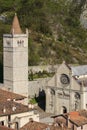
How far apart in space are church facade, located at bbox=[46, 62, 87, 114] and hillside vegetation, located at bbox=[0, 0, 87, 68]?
62.2 ft

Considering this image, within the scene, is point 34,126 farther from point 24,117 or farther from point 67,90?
point 67,90

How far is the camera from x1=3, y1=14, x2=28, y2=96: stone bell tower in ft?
A: 191

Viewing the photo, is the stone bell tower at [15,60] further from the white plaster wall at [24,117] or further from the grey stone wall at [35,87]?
the white plaster wall at [24,117]

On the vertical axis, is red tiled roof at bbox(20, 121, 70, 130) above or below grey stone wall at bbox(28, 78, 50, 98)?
below

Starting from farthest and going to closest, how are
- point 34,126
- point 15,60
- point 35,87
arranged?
point 35,87 → point 15,60 → point 34,126

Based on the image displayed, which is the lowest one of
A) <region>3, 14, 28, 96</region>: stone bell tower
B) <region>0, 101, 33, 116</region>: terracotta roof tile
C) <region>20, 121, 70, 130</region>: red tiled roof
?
<region>20, 121, 70, 130</region>: red tiled roof

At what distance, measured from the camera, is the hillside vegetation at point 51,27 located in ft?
271

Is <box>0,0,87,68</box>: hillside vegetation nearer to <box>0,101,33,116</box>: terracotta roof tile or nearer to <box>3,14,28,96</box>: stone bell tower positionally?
<box>3,14,28,96</box>: stone bell tower

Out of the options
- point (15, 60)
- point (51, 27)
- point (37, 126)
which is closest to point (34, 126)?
point (37, 126)

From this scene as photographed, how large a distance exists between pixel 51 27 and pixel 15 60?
33.3 m

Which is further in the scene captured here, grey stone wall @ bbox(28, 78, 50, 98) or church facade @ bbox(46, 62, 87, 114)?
grey stone wall @ bbox(28, 78, 50, 98)

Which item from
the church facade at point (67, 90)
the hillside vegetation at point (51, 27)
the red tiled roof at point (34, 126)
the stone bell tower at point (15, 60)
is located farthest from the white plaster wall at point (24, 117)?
the hillside vegetation at point (51, 27)

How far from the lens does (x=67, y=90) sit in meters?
57.5

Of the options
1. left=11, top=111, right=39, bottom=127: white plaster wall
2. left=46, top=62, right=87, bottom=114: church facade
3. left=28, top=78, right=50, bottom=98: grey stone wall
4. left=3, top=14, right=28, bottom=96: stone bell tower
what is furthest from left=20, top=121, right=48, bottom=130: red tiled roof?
left=28, top=78, right=50, bottom=98: grey stone wall
